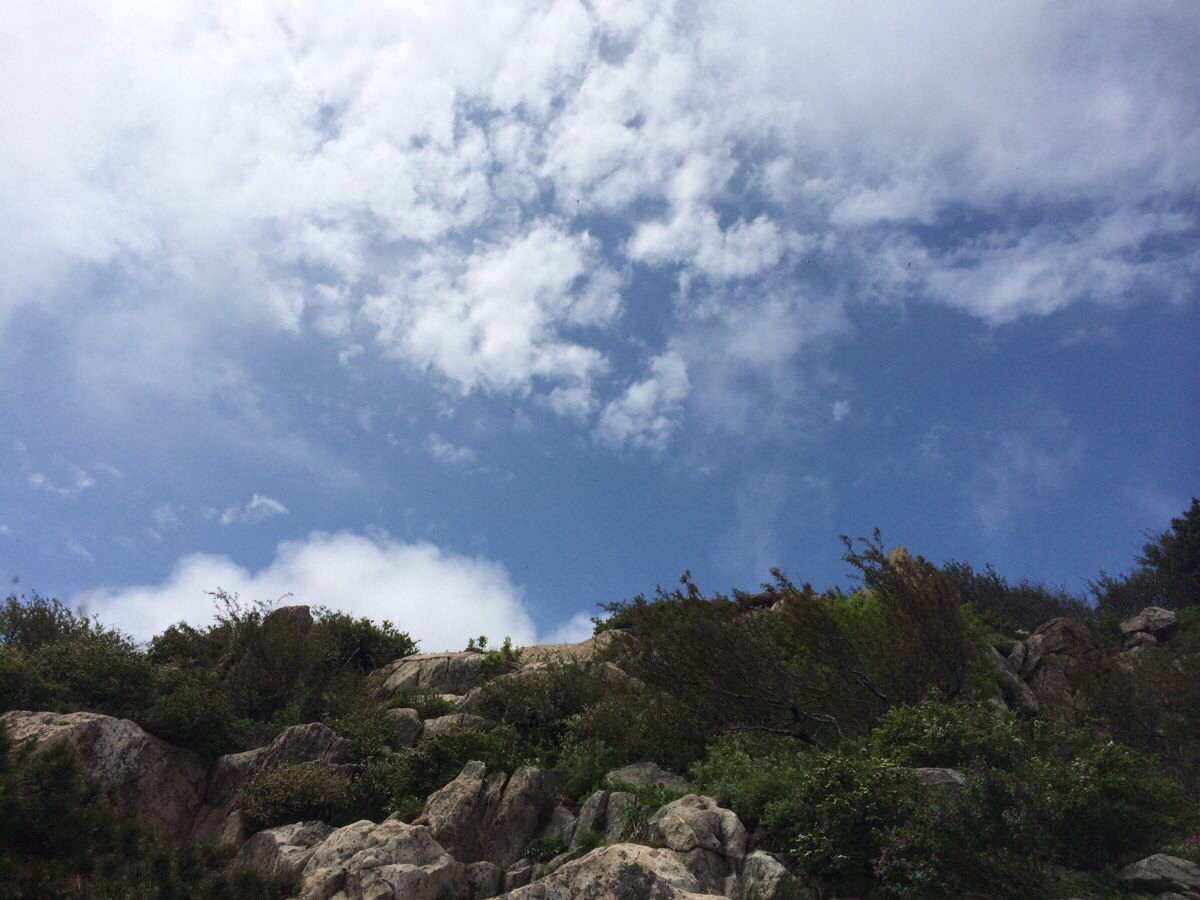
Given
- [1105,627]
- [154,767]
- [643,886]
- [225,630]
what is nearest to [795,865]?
[643,886]

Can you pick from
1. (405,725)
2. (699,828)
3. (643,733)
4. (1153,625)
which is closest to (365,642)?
(405,725)

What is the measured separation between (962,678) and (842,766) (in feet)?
24.9

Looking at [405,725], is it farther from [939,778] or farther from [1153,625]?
[1153,625]

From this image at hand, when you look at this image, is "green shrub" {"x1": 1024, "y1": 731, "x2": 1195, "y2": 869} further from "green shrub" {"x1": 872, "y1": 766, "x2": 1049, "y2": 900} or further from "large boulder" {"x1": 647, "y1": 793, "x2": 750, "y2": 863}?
"large boulder" {"x1": 647, "y1": 793, "x2": 750, "y2": 863}

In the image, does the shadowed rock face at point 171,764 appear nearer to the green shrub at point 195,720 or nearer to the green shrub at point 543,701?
the green shrub at point 195,720

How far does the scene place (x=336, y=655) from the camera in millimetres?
27844

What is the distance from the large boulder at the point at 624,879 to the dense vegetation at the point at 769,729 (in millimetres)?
2088

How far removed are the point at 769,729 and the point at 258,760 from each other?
38.3 feet

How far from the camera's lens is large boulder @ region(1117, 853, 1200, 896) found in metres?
9.82

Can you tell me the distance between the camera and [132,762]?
16.9 m

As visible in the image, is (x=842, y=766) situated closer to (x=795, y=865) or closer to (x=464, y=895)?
(x=795, y=865)

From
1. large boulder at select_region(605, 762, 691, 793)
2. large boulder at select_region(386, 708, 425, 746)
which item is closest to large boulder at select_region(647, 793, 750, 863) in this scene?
large boulder at select_region(605, 762, 691, 793)

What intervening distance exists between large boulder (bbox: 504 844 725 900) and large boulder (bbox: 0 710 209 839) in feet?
35.3

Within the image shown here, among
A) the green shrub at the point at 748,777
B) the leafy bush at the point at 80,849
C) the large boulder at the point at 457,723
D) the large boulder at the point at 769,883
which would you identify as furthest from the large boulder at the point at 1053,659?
the leafy bush at the point at 80,849
